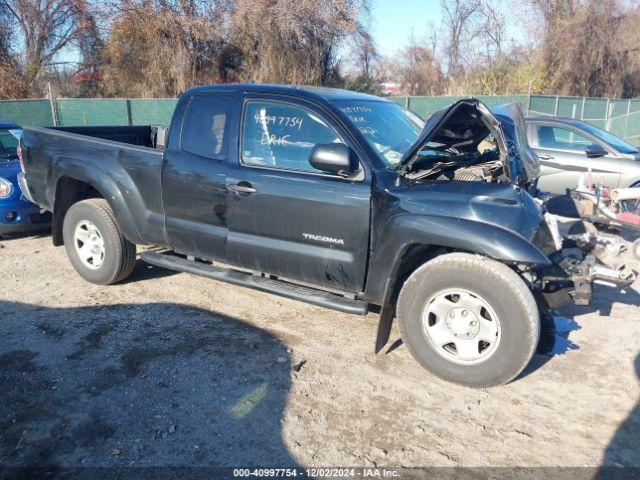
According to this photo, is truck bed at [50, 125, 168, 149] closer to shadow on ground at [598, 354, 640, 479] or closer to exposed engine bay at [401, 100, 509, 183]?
exposed engine bay at [401, 100, 509, 183]

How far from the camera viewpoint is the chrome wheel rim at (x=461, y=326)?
350 cm

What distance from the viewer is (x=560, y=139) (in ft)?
27.5

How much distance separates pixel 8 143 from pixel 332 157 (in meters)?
6.42

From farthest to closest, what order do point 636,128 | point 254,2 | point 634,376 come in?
point 254,2 → point 636,128 → point 634,376

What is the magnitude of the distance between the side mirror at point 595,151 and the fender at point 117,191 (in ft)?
19.6

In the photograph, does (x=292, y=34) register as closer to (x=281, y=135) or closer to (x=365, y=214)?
(x=281, y=135)

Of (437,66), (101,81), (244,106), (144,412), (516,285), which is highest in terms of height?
(437,66)

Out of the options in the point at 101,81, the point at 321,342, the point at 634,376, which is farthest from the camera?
the point at 101,81

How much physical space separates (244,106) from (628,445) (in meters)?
3.51

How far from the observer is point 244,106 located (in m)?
4.39

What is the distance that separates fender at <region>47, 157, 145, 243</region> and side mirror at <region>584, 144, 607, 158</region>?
598 cm

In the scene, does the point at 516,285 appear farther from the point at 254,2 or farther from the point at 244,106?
the point at 254,2

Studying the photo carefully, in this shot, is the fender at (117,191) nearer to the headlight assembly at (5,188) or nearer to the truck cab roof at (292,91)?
the truck cab roof at (292,91)

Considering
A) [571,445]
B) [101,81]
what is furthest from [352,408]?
[101,81]
